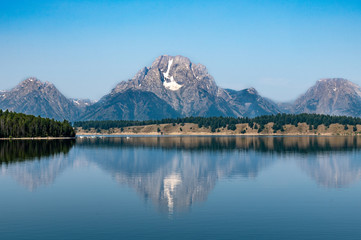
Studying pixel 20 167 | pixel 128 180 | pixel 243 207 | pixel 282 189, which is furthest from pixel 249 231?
pixel 20 167

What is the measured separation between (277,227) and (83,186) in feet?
148

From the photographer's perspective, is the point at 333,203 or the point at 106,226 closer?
the point at 106,226

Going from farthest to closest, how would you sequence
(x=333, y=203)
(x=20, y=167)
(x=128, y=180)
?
(x=20, y=167) < (x=128, y=180) < (x=333, y=203)

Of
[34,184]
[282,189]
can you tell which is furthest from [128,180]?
[282,189]

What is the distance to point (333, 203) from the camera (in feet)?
205

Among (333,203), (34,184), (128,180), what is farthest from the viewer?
(128,180)

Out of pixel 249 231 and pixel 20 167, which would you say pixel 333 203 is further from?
pixel 20 167

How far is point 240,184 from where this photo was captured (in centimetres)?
8206

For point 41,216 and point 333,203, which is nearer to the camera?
point 41,216

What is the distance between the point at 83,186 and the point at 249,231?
146 feet

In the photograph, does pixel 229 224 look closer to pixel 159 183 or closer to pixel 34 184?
pixel 159 183

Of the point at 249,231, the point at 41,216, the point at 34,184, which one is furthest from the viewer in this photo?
the point at 34,184

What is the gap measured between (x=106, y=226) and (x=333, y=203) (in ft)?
117

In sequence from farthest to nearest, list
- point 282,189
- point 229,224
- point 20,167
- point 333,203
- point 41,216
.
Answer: point 20,167
point 282,189
point 333,203
point 41,216
point 229,224
